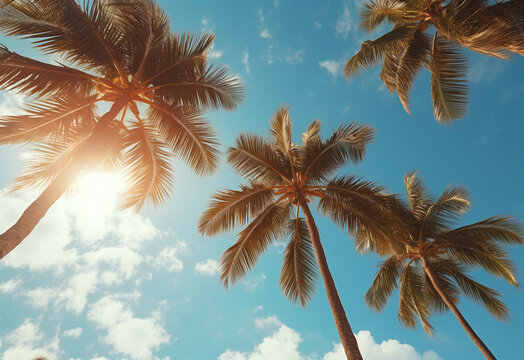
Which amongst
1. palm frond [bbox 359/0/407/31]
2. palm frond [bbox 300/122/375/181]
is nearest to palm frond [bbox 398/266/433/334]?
palm frond [bbox 300/122/375/181]

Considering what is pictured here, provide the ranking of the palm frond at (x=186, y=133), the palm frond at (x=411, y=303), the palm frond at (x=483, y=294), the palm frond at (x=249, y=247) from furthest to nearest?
the palm frond at (x=411, y=303) → the palm frond at (x=483, y=294) → the palm frond at (x=249, y=247) → the palm frond at (x=186, y=133)

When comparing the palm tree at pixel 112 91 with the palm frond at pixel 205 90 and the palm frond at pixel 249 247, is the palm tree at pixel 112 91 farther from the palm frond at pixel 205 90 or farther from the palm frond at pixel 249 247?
the palm frond at pixel 249 247

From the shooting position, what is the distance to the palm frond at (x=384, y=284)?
48.2ft

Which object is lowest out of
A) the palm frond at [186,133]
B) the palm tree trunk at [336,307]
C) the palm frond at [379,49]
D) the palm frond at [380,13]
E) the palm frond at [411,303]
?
the palm tree trunk at [336,307]

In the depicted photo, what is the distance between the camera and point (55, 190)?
589 cm

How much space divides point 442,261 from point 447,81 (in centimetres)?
878

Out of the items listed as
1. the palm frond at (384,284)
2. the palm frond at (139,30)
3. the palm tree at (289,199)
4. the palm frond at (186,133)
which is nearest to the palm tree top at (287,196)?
the palm tree at (289,199)

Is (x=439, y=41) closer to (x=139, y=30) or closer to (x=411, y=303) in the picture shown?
(x=139, y=30)

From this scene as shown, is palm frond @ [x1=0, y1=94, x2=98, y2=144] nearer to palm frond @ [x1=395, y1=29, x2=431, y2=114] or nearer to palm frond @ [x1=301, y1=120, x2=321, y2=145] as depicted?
palm frond @ [x1=301, y1=120, x2=321, y2=145]

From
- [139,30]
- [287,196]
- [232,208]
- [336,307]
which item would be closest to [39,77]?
[139,30]

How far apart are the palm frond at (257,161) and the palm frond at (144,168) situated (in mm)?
2351

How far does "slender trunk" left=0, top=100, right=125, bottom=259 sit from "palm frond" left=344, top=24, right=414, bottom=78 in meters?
7.42

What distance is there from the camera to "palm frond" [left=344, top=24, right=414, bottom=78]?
31.4 ft

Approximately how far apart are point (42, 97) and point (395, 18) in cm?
1121
